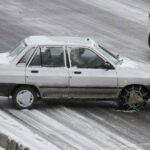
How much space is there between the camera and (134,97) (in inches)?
577

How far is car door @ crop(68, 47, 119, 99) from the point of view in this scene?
1447 centimetres

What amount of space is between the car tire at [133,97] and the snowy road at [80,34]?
0.68ft

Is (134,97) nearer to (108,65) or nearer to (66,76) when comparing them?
(108,65)

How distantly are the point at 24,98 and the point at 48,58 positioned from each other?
105 cm

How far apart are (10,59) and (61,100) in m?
1.50

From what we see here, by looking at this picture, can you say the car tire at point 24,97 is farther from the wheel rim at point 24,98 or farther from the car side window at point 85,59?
the car side window at point 85,59

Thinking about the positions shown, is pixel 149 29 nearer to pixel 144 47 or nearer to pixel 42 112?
pixel 144 47

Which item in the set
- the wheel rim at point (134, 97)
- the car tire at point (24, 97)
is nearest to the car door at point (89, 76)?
the wheel rim at point (134, 97)

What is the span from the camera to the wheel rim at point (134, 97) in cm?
1465

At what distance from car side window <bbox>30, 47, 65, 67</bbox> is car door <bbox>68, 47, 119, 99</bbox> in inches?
8.9

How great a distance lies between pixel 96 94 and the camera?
14570mm

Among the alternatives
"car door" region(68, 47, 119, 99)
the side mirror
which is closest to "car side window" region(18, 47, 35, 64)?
"car door" region(68, 47, 119, 99)

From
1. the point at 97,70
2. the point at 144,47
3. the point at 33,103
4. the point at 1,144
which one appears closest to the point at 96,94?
the point at 97,70

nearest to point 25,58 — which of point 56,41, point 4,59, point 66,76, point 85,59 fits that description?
point 4,59
